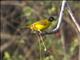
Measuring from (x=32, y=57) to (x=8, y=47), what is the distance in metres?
0.59

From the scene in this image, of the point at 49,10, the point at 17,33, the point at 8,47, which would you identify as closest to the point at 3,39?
the point at 8,47

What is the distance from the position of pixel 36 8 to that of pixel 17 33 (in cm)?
54

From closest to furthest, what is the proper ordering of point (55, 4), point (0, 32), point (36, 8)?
point (55, 4), point (36, 8), point (0, 32)

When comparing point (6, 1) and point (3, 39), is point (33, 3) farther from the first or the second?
point (3, 39)

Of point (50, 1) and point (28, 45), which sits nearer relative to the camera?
point (50, 1)

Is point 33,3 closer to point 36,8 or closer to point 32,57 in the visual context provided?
point 36,8

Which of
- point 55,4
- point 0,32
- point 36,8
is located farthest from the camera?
point 0,32

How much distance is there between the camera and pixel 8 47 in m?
7.03

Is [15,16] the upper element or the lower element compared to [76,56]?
upper

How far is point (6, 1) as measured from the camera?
6.83m

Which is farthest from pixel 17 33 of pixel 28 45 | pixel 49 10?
pixel 49 10

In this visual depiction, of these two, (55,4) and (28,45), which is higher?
(55,4)

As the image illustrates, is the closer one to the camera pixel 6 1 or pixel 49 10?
pixel 49 10

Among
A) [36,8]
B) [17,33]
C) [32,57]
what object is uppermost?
[36,8]
